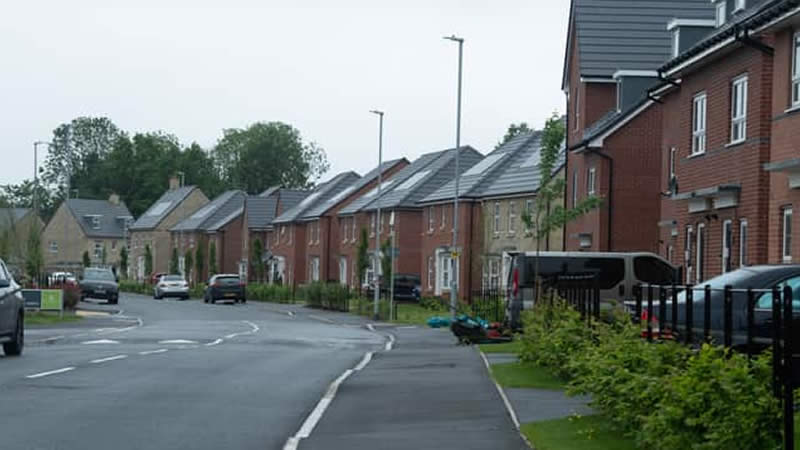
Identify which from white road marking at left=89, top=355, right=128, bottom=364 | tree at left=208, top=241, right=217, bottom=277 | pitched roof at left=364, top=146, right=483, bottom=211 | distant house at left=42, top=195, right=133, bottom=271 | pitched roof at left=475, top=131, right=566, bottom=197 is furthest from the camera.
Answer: distant house at left=42, top=195, right=133, bottom=271

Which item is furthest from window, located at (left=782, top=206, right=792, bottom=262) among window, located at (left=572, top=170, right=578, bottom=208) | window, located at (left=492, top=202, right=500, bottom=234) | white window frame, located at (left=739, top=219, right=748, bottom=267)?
window, located at (left=492, top=202, right=500, bottom=234)

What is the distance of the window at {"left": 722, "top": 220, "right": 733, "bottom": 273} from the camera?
31.4m

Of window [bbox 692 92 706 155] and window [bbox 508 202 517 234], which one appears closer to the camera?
window [bbox 692 92 706 155]

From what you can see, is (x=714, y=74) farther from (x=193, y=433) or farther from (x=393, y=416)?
(x=193, y=433)

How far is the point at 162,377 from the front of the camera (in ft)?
67.9

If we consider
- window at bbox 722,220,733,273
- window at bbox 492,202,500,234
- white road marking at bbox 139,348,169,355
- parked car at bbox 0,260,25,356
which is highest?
window at bbox 492,202,500,234

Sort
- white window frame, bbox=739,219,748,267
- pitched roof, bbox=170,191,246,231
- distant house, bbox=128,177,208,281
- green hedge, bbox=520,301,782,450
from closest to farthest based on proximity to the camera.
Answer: green hedge, bbox=520,301,782,450 → white window frame, bbox=739,219,748,267 → pitched roof, bbox=170,191,246,231 → distant house, bbox=128,177,208,281

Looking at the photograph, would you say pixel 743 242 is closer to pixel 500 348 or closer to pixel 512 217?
pixel 500 348

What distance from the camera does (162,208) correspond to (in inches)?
5556

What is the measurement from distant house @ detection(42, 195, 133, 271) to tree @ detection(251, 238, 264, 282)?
4127 centimetres

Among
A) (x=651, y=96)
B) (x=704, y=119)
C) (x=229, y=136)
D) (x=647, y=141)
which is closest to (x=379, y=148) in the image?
(x=647, y=141)

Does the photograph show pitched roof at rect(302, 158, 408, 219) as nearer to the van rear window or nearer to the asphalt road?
the asphalt road

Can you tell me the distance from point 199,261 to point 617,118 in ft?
245

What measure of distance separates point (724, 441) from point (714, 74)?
77.4ft
